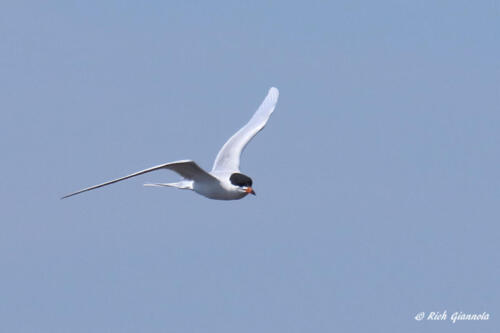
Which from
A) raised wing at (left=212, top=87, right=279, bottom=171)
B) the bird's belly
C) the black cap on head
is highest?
raised wing at (left=212, top=87, right=279, bottom=171)

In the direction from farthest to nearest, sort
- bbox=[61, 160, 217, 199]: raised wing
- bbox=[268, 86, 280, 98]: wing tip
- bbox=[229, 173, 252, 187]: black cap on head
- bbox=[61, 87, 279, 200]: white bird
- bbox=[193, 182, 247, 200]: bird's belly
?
1. bbox=[268, 86, 280, 98]: wing tip
2. bbox=[229, 173, 252, 187]: black cap on head
3. bbox=[193, 182, 247, 200]: bird's belly
4. bbox=[61, 87, 279, 200]: white bird
5. bbox=[61, 160, 217, 199]: raised wing

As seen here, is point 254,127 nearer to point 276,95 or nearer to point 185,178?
point 276,95

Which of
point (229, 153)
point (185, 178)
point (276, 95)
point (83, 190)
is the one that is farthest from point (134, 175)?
point (276, 95)

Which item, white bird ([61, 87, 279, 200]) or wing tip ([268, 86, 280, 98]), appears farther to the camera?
wing tip ([268, 86, 280, 98])

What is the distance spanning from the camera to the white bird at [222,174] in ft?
90.7

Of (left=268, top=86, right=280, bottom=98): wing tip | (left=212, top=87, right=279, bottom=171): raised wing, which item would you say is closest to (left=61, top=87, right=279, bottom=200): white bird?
(left=212, top=87, right=279, bottom=171): raised wing

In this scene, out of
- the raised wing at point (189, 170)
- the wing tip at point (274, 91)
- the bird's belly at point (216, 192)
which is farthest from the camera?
the wing tip at point (274, 91)

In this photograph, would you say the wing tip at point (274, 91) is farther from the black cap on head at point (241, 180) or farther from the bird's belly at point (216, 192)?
the bird's belly at point (216, 192)

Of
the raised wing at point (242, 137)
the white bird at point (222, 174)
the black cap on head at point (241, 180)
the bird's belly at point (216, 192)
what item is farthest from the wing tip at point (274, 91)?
the bird's belly at point (216, 192)

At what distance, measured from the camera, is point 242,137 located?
→ 34844 mm

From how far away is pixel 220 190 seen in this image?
96.4 feet

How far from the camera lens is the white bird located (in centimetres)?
2764

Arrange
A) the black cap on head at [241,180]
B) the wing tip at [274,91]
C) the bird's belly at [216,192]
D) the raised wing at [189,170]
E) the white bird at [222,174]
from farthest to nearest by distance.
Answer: the wing tip at [274,91], the black cap on head at [241,180], the bird's belly at [216,192], the white bird at [222,174], the raised wing at [189,170]

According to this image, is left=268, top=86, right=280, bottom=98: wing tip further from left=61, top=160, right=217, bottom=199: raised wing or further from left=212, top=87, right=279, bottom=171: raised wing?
left=61, top=160, right=217, bottom=199: raised wing
